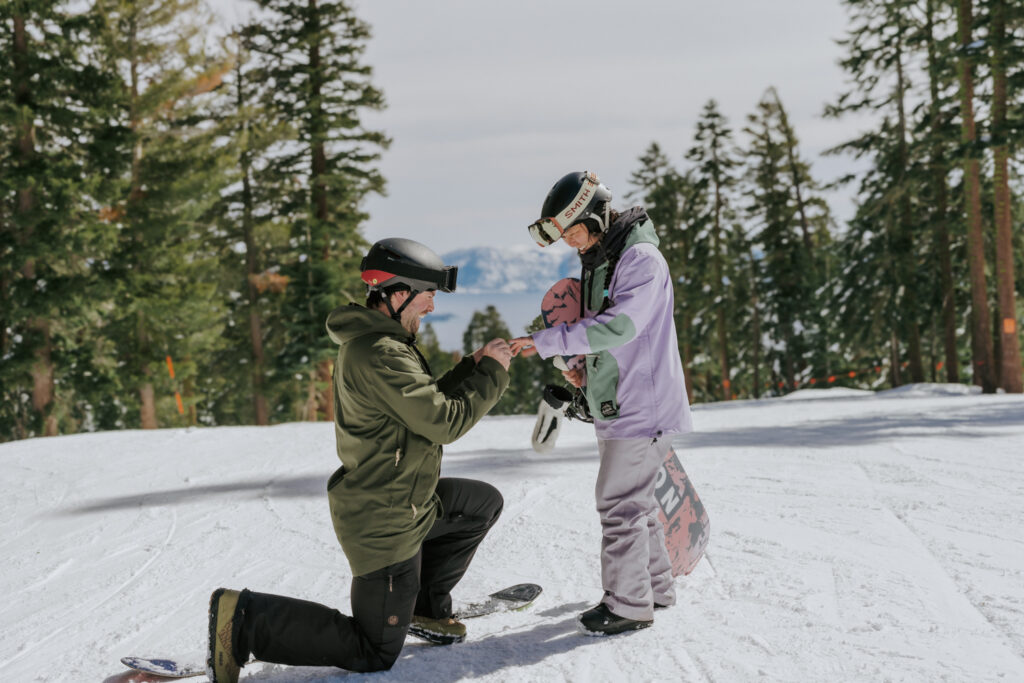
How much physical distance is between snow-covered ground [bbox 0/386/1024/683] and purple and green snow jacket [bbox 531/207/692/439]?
39.6 inches

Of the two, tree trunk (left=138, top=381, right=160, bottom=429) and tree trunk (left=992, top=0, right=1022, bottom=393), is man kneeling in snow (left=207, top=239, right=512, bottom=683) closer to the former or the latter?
tree trunk (left=992, top=0, right=1022, bottom=393)

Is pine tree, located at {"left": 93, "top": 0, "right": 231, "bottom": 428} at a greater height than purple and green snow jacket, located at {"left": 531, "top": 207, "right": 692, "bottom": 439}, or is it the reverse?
pine tree, located at {"left": 93, "top": 0, "right": 231, "bottom": 428}

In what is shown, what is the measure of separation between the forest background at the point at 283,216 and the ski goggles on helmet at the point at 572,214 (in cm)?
1570

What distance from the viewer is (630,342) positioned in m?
3.49

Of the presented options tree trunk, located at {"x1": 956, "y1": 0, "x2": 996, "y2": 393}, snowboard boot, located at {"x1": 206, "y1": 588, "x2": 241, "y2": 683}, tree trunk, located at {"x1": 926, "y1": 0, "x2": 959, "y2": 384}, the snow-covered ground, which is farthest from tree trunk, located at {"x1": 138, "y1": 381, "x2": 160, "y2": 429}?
tree trunk, located at {"x1": 926, "y1": 0, "x2": 959, "y2": 384}

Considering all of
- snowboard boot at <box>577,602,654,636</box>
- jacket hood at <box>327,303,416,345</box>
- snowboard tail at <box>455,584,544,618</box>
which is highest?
jacket hood at <box>327,303,416,345</box>

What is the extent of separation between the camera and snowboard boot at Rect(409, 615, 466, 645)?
3496mm

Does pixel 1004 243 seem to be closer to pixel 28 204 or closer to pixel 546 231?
pixel 546 231

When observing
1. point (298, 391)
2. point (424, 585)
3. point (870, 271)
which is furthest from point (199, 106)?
point (424, 585)

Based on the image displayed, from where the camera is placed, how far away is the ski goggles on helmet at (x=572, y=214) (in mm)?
3477

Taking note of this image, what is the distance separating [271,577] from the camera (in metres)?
4.98

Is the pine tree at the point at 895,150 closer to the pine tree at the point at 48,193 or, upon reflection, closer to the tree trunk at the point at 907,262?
the tree trunk at the point at 907,262

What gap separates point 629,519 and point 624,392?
1.90 feet

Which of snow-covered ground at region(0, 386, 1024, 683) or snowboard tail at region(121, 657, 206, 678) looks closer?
snowboard tail at region(121, 657, 206, 678)
